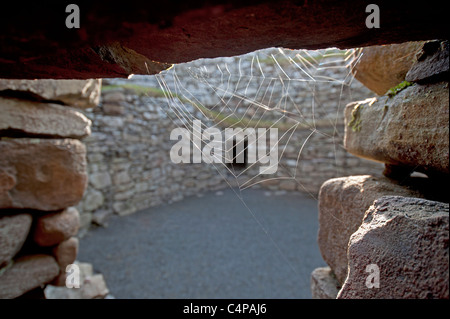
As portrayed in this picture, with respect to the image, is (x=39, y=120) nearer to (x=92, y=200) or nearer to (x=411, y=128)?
(x=411, y=128)

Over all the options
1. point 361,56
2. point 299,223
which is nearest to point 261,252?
point 299,223

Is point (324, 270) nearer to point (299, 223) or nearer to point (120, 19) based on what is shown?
point (120, 19)

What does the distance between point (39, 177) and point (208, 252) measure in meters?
2.55

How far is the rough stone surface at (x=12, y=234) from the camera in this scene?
137 cm

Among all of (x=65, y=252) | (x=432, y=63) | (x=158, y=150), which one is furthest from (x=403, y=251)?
(x=158, y=150)

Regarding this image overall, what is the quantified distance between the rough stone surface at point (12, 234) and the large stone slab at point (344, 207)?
1.70 metres

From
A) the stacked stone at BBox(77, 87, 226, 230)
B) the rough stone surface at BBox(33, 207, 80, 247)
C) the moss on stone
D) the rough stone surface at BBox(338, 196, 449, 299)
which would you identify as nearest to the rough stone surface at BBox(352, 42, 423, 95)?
the moss on stone

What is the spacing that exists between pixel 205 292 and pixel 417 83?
282 centimetres

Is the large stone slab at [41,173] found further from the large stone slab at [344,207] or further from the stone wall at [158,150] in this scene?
the stone wall at [158,150]

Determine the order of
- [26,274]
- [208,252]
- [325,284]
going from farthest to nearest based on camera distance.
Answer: [208,252] < [26,274] < [325,284]

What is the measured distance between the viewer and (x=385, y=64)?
94 centimetres

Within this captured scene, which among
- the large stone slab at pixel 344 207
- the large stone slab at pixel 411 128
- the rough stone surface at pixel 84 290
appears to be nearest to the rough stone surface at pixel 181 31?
the large stone slab at pixel 411 128

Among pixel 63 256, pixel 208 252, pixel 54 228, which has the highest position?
pixel 54 228

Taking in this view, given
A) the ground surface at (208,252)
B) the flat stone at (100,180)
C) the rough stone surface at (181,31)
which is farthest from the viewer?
the flat stone at (100,180)
